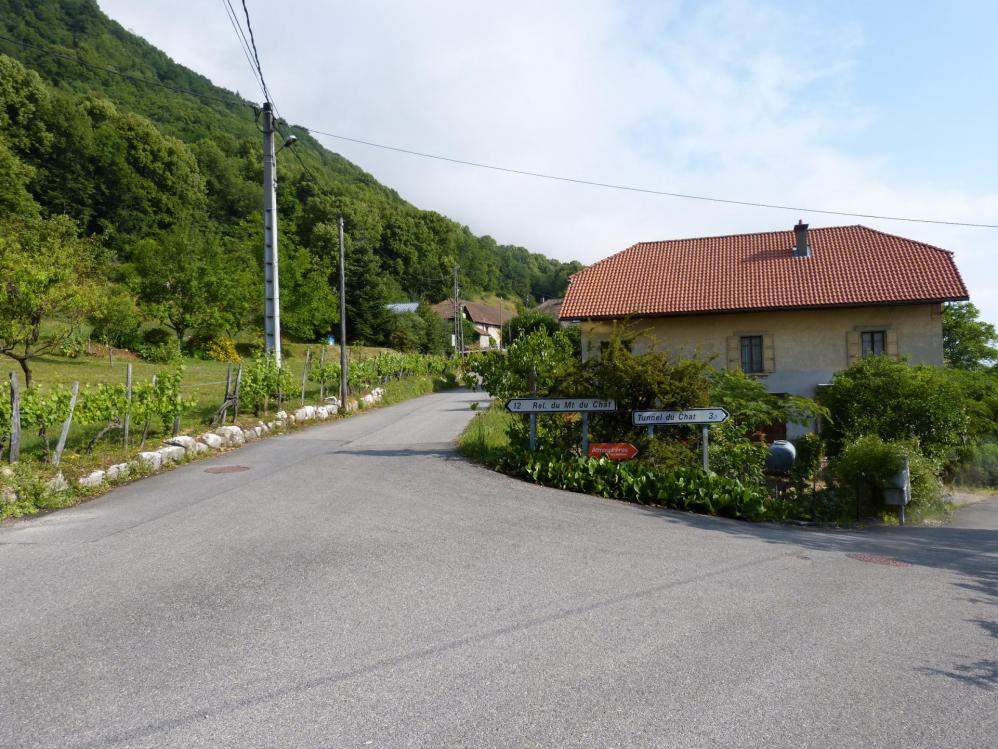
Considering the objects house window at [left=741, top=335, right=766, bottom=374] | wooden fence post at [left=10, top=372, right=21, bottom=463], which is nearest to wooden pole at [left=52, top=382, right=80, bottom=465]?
wooden fence post at [left=10, top=372, right=21, bottom=463]

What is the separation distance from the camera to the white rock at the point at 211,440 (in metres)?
13.4

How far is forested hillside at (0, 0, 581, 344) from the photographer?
37125 mm

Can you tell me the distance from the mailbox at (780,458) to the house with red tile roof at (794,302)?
8.24 m

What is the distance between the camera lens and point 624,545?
291 inches

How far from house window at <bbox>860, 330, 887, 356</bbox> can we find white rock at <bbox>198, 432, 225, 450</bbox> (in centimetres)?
2078

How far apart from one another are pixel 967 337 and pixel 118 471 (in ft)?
172

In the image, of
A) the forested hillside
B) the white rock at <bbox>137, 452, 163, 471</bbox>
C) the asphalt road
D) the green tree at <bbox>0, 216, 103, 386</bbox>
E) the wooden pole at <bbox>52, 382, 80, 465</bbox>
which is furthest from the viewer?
the forested hillside

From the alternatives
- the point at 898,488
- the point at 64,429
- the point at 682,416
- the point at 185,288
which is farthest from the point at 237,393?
the point at 185,288

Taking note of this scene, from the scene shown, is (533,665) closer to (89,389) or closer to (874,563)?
(874,563)

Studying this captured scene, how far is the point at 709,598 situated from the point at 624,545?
187cm

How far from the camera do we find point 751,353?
25.1 m

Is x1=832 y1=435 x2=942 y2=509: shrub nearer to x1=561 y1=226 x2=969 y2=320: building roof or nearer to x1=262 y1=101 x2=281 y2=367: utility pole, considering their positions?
x1=561 y1=226 x2=969 y2=320: building roof

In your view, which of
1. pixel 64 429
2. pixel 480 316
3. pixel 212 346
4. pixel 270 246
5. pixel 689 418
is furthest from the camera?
pixel 480 316

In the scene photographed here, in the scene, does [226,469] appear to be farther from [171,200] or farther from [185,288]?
[171,200]
